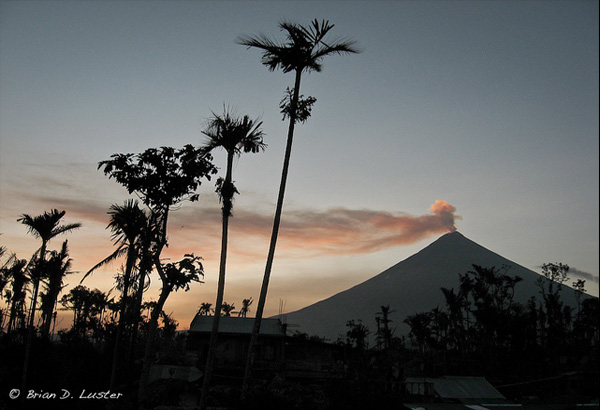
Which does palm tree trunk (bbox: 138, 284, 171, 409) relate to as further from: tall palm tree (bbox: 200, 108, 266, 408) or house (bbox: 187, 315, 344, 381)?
house (bbox: 187, 315, 344, 381)

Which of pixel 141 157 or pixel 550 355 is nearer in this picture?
pixel 141 157

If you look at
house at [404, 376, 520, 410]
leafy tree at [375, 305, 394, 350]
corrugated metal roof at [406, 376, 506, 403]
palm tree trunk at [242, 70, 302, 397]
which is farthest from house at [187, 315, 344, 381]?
palm tree trunk at [242, 70, 302, 397]

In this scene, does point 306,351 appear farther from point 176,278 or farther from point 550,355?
point 550,355

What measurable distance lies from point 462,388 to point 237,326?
20.6 m

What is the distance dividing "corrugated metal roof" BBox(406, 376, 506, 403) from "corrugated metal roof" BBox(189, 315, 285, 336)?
42.0 ft

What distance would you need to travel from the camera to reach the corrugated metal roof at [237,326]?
4372cm

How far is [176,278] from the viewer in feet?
60.2

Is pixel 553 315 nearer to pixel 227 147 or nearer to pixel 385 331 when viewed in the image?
pixel 385 331

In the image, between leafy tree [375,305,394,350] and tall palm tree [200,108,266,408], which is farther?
leafy tree [375,305,394,350]

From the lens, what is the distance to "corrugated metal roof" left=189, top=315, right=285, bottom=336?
43719mm

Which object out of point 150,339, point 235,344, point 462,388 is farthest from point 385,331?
point 150,339

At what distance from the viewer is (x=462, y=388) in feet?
127

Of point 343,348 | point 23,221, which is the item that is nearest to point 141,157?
point 23,221

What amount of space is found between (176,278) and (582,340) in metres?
77.3
